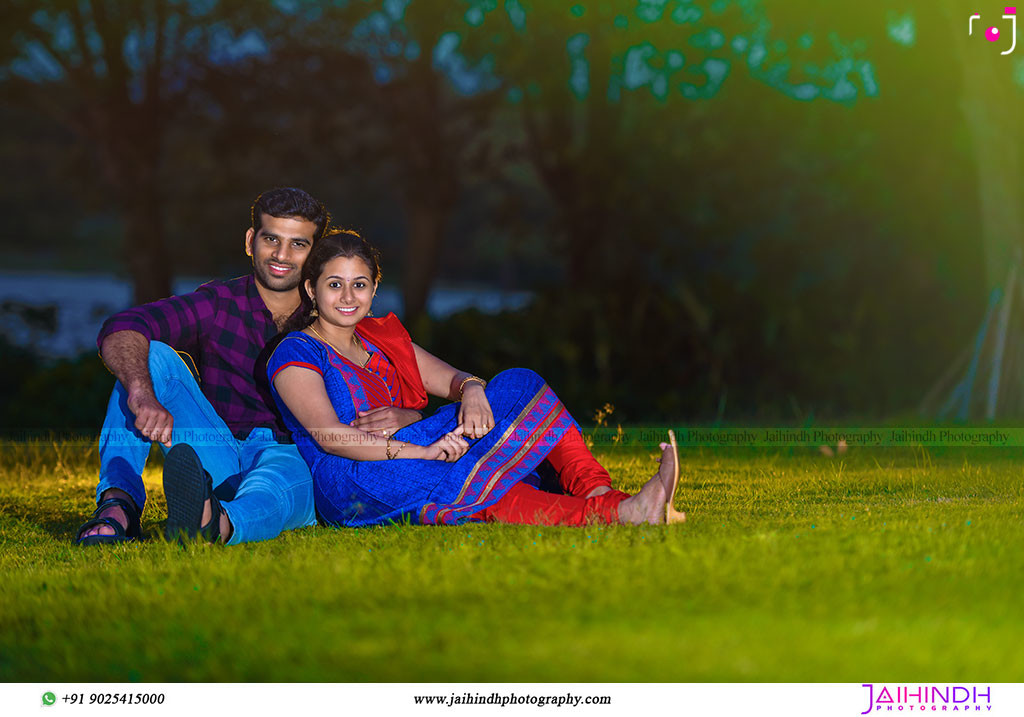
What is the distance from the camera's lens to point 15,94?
1520 cm

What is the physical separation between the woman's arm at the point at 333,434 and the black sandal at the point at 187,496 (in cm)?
52

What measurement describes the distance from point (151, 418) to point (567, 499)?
69.4 inches

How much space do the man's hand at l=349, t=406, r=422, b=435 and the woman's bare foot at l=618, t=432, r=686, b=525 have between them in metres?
1.03

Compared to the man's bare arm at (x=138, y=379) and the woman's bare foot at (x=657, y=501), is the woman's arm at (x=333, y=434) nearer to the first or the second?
A: the man's bare arm at (x=138, y=379)

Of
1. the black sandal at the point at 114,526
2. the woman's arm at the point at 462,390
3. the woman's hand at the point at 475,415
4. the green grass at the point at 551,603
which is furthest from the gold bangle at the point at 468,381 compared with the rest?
the black sandal at the point at 114,526

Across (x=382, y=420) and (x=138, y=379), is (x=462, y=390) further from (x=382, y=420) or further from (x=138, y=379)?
(x=138, y=379)

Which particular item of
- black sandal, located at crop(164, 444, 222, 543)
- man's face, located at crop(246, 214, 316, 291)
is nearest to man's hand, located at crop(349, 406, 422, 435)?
black sandal, located at crop(164, 444, 222, 543)

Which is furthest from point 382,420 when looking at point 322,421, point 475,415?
point 475,415

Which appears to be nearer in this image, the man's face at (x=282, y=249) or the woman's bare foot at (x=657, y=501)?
the woman's bare foot at (x=657, y=501)

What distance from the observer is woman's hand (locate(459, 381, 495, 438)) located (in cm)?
454

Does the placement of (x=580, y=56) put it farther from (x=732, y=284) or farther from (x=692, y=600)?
(x=692, y=600)

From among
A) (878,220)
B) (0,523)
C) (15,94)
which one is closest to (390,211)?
(15,94)

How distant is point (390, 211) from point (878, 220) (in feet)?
66.7

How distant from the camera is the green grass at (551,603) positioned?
277 cm
